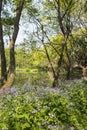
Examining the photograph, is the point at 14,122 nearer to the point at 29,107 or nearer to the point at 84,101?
the point at 29,107

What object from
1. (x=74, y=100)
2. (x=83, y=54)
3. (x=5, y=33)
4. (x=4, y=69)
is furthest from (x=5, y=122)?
(x=83, y=54)

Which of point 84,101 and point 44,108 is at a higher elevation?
point 44,108

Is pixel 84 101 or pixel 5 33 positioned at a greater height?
pixel 5 33

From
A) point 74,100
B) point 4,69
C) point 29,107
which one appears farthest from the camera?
point 4,69

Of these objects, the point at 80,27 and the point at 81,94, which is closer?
the point at 81,94

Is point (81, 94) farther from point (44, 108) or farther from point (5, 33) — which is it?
point (5, 33)

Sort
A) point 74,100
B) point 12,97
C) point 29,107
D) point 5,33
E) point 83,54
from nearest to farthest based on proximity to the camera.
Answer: point 29,107 → point 12,97 → point 74,100 → point 5,33 → point 83,54

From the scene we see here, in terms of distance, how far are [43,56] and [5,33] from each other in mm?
14234

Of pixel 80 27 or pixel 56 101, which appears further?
pixel 80 27

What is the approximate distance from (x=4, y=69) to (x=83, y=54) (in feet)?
81.0

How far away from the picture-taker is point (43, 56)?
3819 cm

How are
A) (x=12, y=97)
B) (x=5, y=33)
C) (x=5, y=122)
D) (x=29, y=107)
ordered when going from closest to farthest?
(x=5, y=122), (x=29, y=107), (x=12, y=97), (x=5, y=33)

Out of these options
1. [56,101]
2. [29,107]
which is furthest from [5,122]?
[56,101]

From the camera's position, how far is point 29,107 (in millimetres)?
6469
